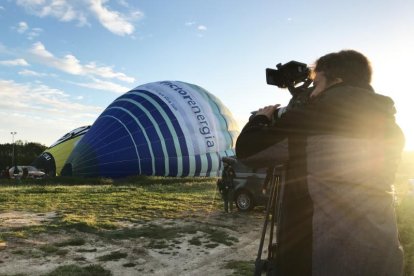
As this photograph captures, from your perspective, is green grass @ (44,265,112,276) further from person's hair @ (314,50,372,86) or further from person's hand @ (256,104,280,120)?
person's hair @ (314,50,372,86)

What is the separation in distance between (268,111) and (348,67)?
0.51 m

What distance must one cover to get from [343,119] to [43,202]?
15310 millimetres

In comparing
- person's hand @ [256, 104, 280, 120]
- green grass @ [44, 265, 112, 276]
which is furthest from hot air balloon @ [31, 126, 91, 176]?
person's hand @ [256, 104, 280, 120]

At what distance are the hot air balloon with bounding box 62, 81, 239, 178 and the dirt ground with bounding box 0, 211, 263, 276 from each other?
52.2ft

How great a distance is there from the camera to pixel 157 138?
27.0 meters

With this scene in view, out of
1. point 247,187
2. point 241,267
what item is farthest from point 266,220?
point 247,187

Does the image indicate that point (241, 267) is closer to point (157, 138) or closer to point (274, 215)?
point (274, 215)

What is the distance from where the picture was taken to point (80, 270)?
730 centimetres

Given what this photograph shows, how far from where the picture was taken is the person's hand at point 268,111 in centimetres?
260

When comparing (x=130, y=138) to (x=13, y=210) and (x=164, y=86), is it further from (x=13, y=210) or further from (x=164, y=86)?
(x=13, y=210)

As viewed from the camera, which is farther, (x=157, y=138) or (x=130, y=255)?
(x=157, y=138)

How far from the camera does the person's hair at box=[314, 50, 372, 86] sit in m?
2.45

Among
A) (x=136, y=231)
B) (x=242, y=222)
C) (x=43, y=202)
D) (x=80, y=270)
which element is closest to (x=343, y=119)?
(x=80, y=270)

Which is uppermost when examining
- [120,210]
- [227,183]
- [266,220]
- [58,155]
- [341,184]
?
A: [58,155]
